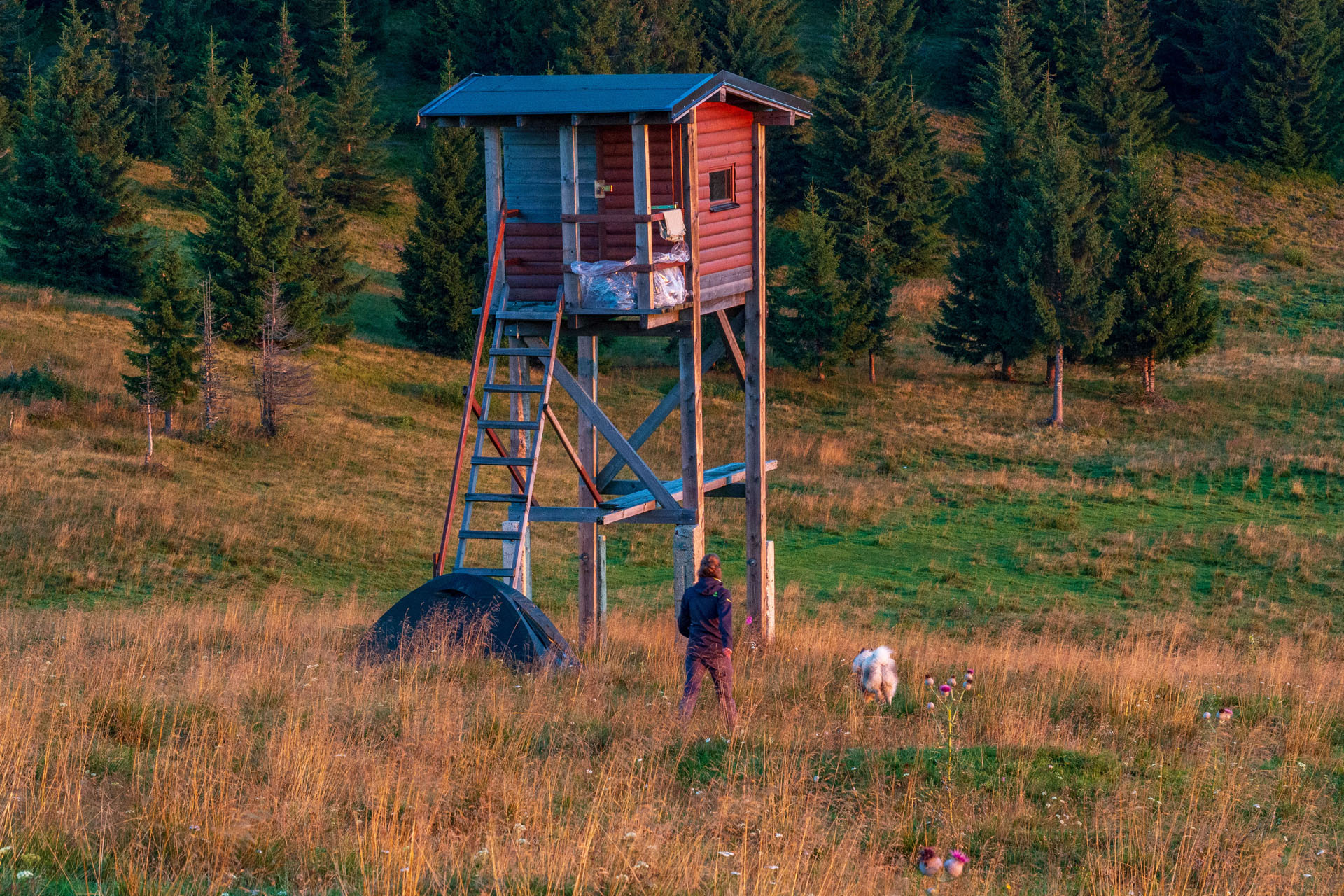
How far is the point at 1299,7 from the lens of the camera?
62844 mm

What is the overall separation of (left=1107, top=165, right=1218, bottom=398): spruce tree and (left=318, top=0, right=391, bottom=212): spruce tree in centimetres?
3418

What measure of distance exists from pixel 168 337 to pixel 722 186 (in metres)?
21.3

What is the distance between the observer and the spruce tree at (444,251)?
145 feet

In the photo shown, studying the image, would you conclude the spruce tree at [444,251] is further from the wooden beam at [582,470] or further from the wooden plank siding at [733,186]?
the wooden beam at [582,470]

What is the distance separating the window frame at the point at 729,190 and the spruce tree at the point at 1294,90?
2280 inches

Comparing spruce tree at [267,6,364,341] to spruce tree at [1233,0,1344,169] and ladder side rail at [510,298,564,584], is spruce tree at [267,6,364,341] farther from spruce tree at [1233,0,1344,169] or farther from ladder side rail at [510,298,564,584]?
spruce tree at [1233,0,1344,169]

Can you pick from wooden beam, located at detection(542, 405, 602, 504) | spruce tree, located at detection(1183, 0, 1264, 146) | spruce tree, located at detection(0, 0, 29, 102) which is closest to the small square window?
wooden beam, located at detection(542, 405, 602, 504)

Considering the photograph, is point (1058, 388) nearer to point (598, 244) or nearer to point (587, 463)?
point (587, 463)

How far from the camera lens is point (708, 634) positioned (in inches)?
375

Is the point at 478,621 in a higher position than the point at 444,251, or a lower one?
lower

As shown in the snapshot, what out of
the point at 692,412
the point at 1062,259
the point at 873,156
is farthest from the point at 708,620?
the point at 873,156

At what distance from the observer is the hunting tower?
13.4 meters

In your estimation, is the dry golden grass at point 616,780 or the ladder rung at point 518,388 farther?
the ladder rung at point 518,388

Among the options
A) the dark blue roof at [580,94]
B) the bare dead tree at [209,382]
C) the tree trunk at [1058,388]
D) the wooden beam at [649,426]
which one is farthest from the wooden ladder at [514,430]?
the tree trunk at [1058,388]
